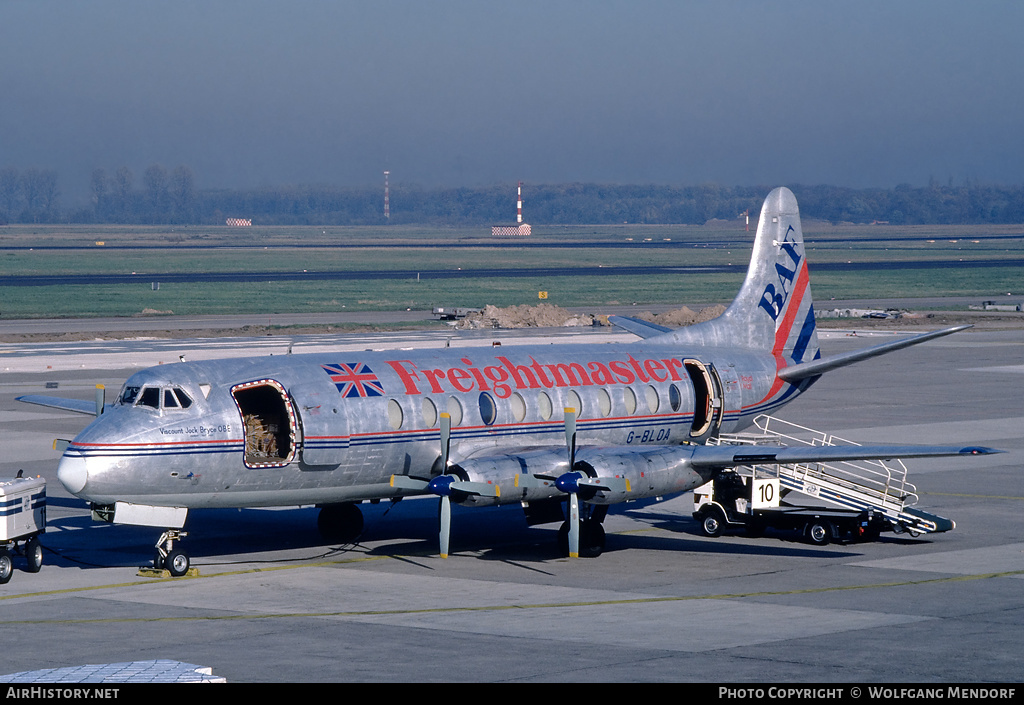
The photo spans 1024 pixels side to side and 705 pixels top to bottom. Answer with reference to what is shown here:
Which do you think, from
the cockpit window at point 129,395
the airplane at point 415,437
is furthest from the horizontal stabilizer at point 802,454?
the cockpit window at point 129,395

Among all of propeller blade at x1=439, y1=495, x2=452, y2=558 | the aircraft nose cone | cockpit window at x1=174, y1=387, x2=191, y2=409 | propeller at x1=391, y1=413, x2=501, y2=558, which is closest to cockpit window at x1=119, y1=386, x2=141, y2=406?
cockpit window at x1=174, y1=387, x2=191, y2=409

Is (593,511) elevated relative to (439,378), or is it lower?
lower

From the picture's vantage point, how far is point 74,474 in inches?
949

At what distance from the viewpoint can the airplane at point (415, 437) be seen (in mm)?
24969

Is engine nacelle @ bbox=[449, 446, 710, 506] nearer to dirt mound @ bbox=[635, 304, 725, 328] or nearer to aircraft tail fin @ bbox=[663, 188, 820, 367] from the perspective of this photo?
aircraft tail fin @ bbox=[663, 188, 820, 367]

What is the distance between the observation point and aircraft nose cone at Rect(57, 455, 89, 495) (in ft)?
78.9

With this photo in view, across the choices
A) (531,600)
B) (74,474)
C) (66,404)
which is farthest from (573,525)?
(66,404)

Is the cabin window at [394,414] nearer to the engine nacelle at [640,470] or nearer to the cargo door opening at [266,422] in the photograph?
the cargo door opening at [266,422]

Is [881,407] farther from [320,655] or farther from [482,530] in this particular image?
[320,655]

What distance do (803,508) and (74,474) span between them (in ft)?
51.5

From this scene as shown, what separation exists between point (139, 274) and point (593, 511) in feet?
475

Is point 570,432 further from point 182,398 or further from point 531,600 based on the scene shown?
point 182,398
